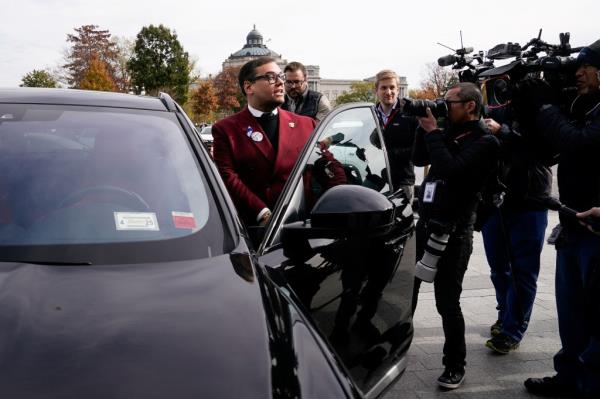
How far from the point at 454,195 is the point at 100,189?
224 cm

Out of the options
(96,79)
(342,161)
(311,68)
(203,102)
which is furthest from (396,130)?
(311,68)

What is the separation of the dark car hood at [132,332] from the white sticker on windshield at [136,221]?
202 mm

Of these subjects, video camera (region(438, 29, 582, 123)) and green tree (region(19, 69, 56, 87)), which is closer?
video camera (region(438, 29, 582, 123))

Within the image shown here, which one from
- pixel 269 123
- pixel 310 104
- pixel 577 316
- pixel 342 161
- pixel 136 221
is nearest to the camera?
pixel 136 221

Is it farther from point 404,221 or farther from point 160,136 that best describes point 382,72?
point 160,136

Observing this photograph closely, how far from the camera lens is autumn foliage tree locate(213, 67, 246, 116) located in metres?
82.5

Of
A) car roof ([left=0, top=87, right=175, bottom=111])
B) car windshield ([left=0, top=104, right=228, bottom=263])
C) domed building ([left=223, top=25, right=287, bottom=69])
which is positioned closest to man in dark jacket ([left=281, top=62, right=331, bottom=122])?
car roof ([left=0, top=87, right=175, bottom=111])

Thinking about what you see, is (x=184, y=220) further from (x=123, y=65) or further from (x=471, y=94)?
(x=123, y=65)

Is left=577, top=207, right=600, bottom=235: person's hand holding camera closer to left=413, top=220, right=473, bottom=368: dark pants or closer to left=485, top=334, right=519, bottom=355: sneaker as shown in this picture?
left=413, top=220, right=473, bottom=368: dark pants

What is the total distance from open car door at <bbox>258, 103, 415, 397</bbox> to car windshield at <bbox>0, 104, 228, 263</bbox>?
316 mm

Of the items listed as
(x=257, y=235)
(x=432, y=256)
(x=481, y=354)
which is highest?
(x=257, y=235)

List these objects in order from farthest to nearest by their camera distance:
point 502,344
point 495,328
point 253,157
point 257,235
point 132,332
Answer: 1. point 495,328
2. point 502,344
3. point 253,157
4. point 257,235
5. point 132,332

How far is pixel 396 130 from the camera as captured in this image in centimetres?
437

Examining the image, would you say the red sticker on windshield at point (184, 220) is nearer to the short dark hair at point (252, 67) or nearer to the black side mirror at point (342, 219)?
the black side mirror at point (342, 219)
